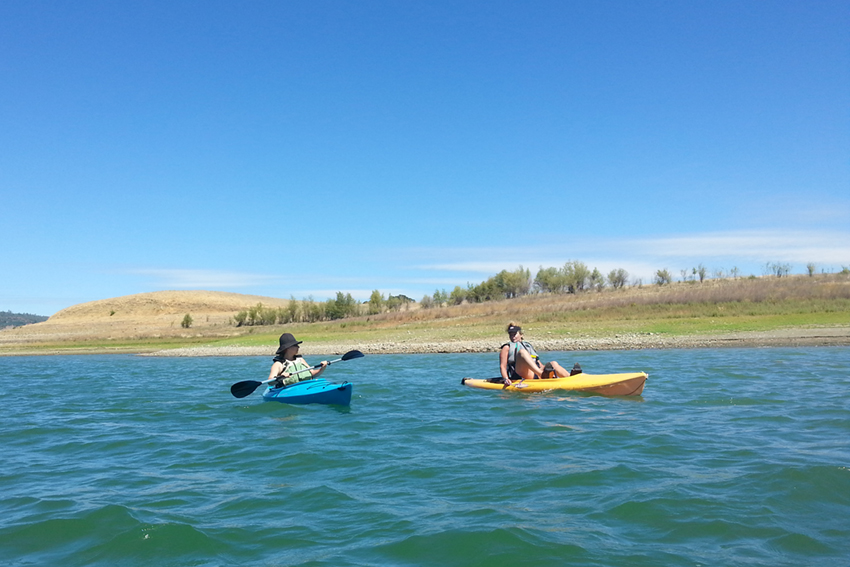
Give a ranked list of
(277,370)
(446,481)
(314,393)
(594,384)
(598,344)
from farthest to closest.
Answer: (598,344) < (277,370) < (594,384) < (314,393) < (446,481)

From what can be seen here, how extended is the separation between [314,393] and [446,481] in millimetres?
6273

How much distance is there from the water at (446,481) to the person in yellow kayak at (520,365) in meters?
0.79

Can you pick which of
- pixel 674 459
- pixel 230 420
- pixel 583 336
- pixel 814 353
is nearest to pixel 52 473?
pixel 230 420

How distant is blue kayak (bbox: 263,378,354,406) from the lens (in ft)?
41.7

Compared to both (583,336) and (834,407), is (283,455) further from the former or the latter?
(583,336)

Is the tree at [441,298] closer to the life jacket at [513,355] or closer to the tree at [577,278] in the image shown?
the tree at [577,278]

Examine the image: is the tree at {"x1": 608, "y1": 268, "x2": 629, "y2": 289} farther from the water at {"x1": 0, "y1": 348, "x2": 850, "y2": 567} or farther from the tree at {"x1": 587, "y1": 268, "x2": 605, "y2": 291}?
the water at {"x1": 0, "y1": 348, "x2": 850, "y2": 567}

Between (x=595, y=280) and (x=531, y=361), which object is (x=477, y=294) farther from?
(x=531, y=361)

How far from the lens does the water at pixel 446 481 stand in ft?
16.9

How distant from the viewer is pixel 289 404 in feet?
43.9

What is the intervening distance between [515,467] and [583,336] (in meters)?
24.5

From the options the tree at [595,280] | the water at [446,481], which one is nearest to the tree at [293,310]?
the tree at [595,280]

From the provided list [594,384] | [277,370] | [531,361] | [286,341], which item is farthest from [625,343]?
[286,341]

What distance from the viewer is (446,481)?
7027 millimetres
